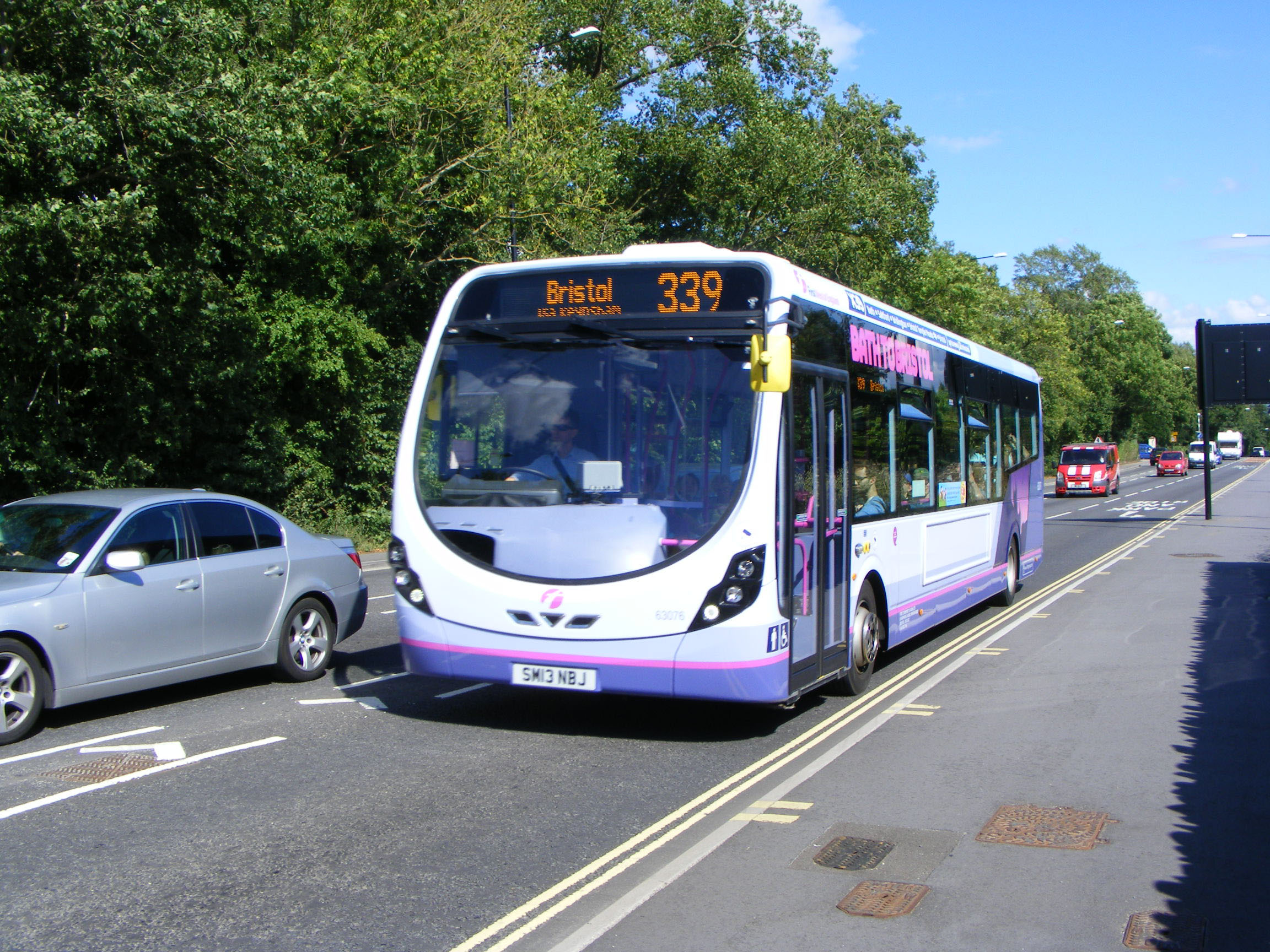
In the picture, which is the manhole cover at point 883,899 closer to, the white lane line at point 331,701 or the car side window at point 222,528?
the white lane line at point 331,701

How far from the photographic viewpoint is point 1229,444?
125500 mm

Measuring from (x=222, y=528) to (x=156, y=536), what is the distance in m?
0.63

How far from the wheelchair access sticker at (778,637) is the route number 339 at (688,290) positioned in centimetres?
197

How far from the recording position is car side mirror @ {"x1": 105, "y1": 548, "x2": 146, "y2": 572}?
24.5 feet

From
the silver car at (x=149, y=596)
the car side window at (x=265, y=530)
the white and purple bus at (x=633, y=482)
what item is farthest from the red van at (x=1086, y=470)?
the car side window at (x=265, y=530)

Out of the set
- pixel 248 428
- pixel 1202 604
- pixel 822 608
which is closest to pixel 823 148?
pixel 248 428

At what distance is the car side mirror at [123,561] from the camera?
24.5 ft

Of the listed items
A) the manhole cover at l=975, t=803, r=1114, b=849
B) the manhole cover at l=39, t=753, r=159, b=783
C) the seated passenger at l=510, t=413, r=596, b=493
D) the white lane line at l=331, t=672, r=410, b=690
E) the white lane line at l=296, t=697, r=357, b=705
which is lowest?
the manhole cover at l=975, t=803, r=1114, b=849

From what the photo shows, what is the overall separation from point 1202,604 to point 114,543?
41.6 ft

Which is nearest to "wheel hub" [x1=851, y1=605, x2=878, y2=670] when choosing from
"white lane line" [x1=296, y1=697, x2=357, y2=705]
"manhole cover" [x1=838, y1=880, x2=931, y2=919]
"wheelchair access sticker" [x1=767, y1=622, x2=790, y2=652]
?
"wheelchair access sticker" [x1=767, y1=622, x2=790, y2=652]

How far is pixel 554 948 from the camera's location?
414cm

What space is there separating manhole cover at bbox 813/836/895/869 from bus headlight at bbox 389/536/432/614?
3089 mm

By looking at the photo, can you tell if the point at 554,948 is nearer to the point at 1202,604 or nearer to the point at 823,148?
the point at 1202,604

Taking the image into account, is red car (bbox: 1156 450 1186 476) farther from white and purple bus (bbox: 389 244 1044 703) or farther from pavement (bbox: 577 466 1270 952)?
white and purple bus (bbox: 389 244 1044 703)
